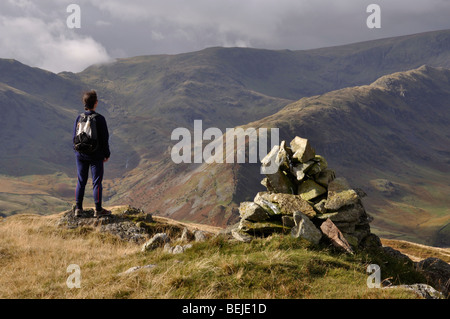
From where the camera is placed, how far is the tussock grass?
7.86 metres

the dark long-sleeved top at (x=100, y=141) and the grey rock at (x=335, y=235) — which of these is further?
the dark long-sleeved top at (x=100, y=141)

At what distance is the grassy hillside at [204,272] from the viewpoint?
25.8 ft

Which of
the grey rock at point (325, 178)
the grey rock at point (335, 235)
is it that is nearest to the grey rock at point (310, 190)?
the grey rock at point (325, 178)

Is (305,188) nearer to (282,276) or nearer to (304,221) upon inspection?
(304,221)

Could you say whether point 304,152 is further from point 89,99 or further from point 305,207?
point 89,99

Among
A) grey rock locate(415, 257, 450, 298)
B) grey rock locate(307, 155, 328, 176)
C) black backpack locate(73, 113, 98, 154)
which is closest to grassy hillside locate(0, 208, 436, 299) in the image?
grey rock locate(415, 257, 450, 298)

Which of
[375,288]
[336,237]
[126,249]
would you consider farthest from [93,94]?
[375,288]

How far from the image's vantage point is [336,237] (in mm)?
11719

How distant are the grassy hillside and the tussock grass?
24 millimetres

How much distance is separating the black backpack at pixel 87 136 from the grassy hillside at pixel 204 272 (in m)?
4.07

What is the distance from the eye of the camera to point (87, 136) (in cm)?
1266

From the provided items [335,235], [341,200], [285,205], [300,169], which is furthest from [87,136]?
[341,200]

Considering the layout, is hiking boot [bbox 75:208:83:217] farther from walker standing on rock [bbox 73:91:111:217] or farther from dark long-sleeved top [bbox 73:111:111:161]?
dark long-sleeved top [bbox 73:111:111:161]

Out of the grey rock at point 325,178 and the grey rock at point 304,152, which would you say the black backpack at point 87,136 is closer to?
the grey rock at point 304,152
